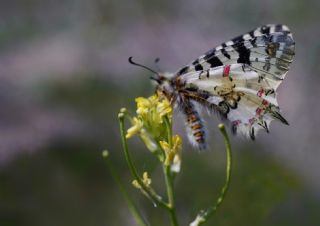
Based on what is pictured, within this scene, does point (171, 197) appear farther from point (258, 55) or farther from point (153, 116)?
point (258, 55)

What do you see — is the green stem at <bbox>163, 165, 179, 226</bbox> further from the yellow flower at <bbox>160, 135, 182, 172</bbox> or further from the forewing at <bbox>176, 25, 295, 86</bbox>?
the forewing at <bbox>176, 25, 295, 86</bbox>

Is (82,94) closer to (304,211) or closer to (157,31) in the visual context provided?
(157,31)

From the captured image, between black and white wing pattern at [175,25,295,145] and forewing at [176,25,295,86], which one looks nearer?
black and white wing pattern at [175,25,295,145]

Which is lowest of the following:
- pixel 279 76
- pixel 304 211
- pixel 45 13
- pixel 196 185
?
pixel 304 211

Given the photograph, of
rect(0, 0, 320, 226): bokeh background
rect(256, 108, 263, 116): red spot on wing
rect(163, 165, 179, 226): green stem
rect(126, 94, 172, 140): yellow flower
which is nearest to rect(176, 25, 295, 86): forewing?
rect(256, 108, 263, 116): red spot on wing

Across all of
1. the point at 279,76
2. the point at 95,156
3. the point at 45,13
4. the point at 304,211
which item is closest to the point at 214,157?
the point at 304,211

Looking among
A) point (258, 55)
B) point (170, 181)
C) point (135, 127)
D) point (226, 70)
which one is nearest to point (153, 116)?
point (135, 127)

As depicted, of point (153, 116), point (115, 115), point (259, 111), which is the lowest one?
point (115, 115)
